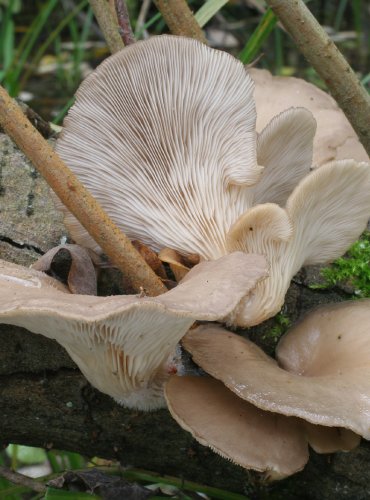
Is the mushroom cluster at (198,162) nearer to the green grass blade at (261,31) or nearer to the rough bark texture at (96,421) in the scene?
the rough bark texture at (96,421)

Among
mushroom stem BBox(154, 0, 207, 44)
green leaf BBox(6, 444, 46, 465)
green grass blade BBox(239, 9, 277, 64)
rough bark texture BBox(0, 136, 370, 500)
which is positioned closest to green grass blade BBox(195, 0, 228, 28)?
mushroom stem BBox(154, 0, 207, 44)

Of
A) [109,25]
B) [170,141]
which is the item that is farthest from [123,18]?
[170,141]

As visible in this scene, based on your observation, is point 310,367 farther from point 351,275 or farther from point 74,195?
point 74,195

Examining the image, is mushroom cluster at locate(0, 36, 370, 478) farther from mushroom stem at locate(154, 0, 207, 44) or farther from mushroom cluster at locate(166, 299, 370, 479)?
mushroom stem at locate(154, 0, 207, 44)

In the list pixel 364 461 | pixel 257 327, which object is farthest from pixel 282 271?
pixel 364 461

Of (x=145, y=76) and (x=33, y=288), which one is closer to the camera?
(x=33, y=288)

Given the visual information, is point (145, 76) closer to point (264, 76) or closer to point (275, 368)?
point (275, 368)
